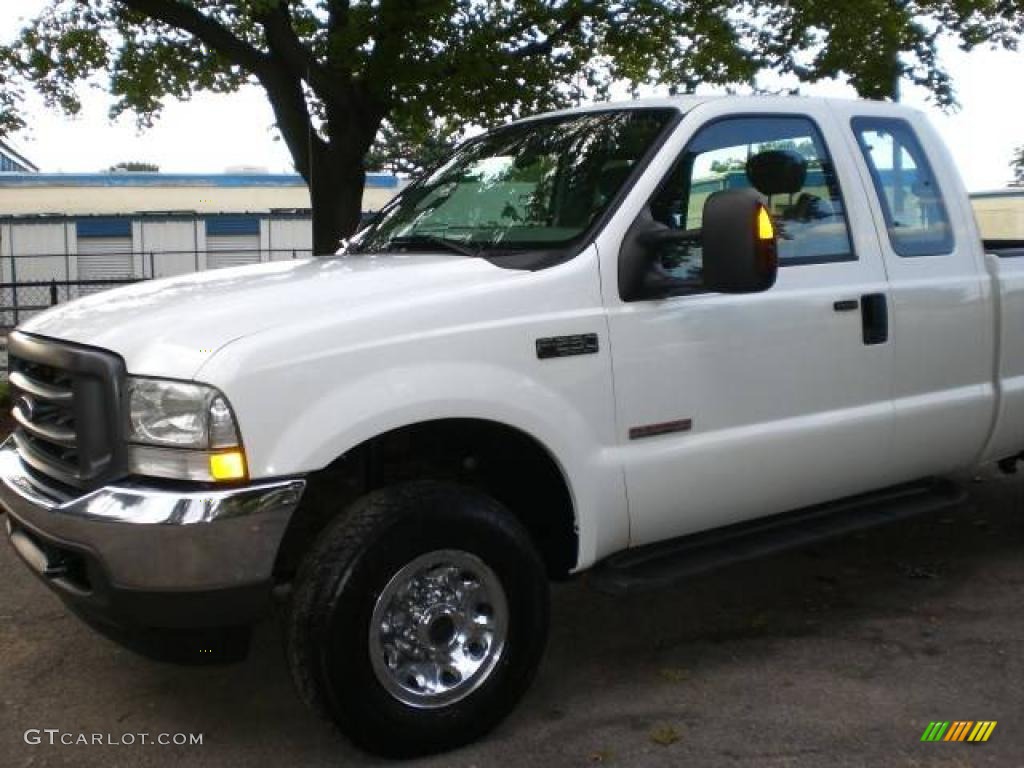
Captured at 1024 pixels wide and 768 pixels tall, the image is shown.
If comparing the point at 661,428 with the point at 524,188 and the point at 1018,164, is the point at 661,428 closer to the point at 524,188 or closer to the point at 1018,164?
the point at 524,188

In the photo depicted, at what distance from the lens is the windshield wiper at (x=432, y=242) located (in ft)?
12.5

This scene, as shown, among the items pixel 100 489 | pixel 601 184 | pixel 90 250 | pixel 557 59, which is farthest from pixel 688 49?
pixel 90 250

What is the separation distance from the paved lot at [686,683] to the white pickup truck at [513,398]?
409mm

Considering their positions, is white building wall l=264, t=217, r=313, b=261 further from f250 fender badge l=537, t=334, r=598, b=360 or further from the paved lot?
f250 fender badge l=537, t=334, r=598, b=360

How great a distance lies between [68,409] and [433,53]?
736 centimetres

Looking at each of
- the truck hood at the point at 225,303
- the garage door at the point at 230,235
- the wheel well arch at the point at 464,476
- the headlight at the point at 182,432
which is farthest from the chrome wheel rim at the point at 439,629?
the garage door at the point at 230,235

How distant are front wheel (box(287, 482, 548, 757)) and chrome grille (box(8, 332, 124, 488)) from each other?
2.17 ft

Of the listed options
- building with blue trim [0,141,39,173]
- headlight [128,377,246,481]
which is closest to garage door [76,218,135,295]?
building with blue trim [0,141,39,173]

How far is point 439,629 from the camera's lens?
3295mm

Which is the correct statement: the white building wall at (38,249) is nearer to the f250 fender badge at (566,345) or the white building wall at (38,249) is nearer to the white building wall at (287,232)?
the white building wall at (287,232)

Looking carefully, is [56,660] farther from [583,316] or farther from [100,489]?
[583,316]

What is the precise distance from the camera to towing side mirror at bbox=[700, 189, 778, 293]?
3.33 m

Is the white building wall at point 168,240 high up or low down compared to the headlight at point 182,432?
up

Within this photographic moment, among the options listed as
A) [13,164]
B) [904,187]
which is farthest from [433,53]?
[13,164]
